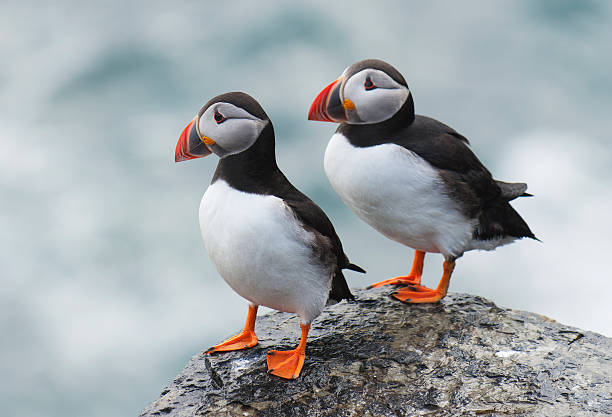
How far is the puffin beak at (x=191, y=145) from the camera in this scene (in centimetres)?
471

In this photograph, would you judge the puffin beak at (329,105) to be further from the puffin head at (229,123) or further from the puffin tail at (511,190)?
the puffin tail at (511,190)

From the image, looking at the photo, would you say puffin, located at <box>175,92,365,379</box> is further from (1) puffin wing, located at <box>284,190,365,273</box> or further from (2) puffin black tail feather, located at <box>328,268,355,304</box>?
(2) puffin black tail feather, located at <box>328,268,355,304</box>

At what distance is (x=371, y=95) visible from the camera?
531 cm

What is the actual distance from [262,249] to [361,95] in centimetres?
136

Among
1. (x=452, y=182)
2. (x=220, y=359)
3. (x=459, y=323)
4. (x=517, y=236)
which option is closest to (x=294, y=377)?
(x=220, y=359)

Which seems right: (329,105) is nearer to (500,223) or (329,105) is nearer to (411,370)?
(500,223)

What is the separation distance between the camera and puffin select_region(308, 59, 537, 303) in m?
5.34

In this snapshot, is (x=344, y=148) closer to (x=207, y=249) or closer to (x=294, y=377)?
(x=207, y=249)

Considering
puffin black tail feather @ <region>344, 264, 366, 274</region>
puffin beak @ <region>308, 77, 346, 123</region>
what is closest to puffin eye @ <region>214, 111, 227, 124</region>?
puffin beak @ <region>308, 77, 346, 123</region>

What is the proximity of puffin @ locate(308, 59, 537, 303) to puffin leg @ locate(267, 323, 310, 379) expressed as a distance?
1078 millimetres

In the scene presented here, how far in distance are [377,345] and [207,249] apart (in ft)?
4.25

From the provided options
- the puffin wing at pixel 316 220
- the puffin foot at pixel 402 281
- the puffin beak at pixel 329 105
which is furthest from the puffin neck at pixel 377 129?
the puffin foot at pixel 402 281

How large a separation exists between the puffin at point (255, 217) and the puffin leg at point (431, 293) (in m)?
1.18

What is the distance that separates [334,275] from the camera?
499 centimetres
